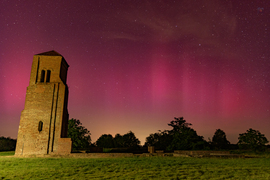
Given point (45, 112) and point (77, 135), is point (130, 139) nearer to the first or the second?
point (77, 135)

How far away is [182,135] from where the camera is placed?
131ft

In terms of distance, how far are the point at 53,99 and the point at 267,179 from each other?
21605 millimetres

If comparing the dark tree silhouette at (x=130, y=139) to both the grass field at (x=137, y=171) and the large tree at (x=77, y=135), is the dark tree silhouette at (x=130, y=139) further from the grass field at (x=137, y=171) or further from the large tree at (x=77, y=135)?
the grass field at (x=137, y=171)

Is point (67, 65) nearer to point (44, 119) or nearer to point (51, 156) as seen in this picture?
point (44, 119)

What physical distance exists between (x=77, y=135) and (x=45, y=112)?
13.8 meters

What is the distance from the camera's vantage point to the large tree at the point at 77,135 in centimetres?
3581

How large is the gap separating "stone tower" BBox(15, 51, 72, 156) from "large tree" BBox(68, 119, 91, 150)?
1173cm

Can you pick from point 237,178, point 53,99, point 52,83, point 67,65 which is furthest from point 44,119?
point 237,178

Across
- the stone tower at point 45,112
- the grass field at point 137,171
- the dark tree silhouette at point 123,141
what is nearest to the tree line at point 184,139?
the stone tower at point 45,112

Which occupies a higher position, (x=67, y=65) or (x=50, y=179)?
(x=67, y=65)

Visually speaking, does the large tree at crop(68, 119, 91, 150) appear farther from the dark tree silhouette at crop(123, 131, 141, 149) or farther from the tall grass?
the dark tree silhouette at crop(123, 131, 141, 149)

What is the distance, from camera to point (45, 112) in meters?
23.5

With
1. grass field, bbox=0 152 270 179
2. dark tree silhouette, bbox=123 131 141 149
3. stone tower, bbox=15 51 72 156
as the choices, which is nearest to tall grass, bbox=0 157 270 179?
grass field, bbox=0 152 270 179

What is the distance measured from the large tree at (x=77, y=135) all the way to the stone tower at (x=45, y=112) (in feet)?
38.5
